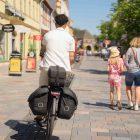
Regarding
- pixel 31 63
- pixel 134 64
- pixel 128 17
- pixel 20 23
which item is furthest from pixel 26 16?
pixel 134 64

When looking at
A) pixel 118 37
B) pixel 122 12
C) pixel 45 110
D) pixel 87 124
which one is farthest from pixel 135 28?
pixel 45 110

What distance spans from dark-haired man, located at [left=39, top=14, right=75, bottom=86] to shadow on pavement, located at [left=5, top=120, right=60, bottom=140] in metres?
0.84

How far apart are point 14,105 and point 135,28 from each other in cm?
1890

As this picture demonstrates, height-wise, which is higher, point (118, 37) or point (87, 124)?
point (118, 37)

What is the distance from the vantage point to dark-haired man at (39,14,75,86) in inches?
293

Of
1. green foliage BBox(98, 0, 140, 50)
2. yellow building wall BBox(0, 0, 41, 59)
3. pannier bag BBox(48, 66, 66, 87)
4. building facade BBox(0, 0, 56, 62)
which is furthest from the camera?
yellow building wall BBox(0, 0, 41, 59)

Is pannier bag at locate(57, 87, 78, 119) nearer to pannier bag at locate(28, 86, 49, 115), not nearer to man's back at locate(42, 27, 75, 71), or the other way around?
pannier bag at locate(28, 86, 49, 115)

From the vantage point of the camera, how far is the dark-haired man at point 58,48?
7441 millimetres

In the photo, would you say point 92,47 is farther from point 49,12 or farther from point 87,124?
point 87,124

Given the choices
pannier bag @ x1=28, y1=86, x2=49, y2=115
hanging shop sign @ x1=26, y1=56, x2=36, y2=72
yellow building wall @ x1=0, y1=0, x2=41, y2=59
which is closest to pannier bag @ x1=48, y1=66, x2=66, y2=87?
pannier bag @ x1=28, y1=86, x2=49, y2=115

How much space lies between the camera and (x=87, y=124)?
9.19 metres

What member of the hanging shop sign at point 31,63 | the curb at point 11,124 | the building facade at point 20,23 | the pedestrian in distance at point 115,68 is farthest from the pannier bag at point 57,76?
the building facade at point 20,23

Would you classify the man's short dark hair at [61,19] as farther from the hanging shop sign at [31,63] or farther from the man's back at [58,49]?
the hanging shop sign at [31,63]

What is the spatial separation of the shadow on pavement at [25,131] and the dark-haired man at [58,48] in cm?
84
